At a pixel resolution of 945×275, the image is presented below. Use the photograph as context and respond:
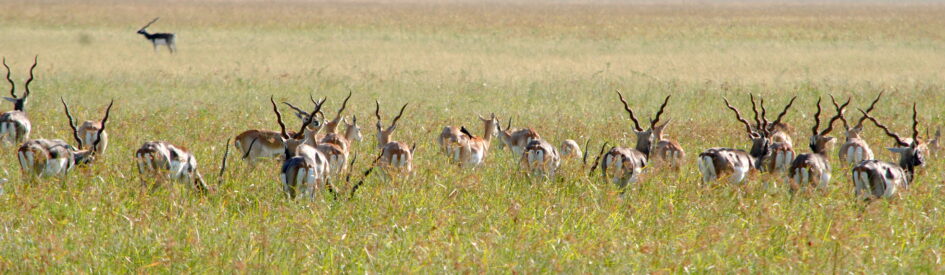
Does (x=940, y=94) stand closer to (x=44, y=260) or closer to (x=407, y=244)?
(x=407, y=244)

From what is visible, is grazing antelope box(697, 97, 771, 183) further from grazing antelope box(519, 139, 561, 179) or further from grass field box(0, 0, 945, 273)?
grazing antelope box(519, 139, 561, 179)

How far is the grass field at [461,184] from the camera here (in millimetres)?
6551

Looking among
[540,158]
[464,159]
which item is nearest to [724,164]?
[540,158]

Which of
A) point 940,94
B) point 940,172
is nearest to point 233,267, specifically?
point 940,172

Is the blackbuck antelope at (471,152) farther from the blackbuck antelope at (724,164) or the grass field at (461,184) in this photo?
the blackbuck antelope at (724,164)

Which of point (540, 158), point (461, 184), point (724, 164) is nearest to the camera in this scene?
point (461, 184)

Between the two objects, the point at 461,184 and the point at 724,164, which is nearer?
the point at 461,184

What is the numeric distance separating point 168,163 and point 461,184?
2.73m

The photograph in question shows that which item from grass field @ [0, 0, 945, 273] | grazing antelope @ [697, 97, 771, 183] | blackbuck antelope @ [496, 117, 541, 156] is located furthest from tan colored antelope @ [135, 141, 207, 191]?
blackbuck antelope @ [496, 117, 541, 156]

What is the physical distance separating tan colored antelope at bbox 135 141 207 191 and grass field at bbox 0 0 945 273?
0.19 meters

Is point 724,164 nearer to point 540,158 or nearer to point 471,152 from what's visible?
point 540,158

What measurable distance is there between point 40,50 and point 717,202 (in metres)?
34.1

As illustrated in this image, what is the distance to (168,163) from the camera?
898 centimetres

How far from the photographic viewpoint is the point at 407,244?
6.96 metres
